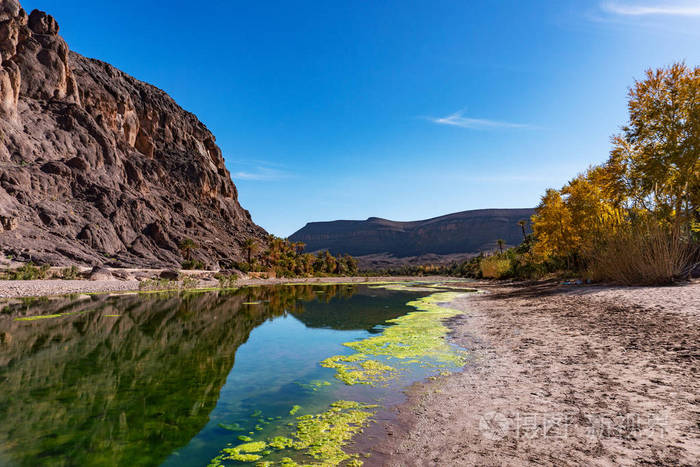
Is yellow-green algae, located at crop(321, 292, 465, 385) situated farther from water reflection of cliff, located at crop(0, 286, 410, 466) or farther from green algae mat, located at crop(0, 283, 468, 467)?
water reflection of cliff, located at crop(0, 286, 410, 466)

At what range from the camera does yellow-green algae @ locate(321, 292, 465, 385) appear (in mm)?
10188

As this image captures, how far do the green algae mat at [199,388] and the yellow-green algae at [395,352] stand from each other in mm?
59

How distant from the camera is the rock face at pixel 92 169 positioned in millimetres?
66750

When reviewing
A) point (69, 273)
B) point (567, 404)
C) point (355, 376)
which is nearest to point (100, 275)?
point (69, 273)

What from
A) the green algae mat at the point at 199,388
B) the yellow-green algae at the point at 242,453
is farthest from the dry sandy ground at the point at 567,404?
the yellow-green algae at the point at 242,453

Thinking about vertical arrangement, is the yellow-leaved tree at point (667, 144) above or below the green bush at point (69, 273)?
above

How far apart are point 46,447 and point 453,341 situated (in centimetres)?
1198

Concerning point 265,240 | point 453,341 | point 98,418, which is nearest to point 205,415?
point 98,418

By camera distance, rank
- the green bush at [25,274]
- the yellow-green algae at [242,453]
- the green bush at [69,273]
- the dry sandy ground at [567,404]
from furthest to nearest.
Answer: the green bush at [69,273], the green bush at [25,274], the yellow-green algae at [242,453], the dry sandy ground at [567,404]

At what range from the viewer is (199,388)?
924 centimetres

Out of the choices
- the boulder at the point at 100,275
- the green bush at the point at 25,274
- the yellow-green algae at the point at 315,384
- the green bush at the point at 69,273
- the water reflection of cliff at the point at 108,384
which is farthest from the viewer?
the boulder at the point at 100,275

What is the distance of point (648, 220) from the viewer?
2173cm

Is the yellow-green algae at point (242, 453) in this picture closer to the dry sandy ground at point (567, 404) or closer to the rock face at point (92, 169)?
the dry sandy ground at point (567, 404)

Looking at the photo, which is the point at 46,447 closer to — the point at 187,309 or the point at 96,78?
the point at 187,309
